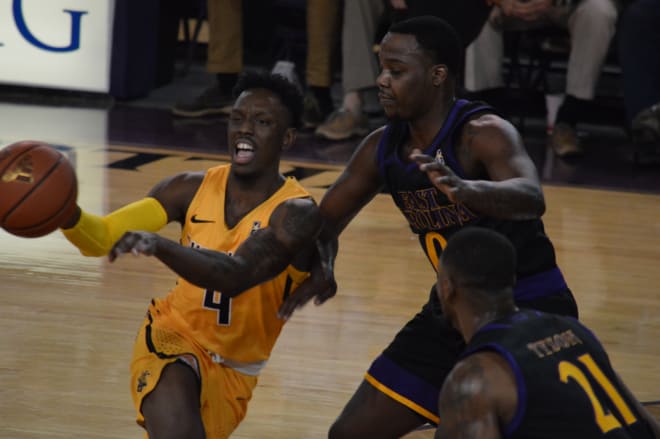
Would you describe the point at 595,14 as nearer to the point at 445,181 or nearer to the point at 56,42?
the point at 56,42

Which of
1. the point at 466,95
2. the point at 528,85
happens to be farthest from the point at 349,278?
the point at 528,85

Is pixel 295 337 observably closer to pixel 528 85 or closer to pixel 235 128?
pixel 235 128

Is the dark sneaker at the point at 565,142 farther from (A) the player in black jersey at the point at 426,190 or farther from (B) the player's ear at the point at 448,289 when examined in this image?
(B) the player's ear at the point at 448,289

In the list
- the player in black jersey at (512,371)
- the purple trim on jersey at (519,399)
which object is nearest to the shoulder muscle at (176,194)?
the player in black jersey at (512,371)

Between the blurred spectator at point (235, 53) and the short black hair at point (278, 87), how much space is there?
5.58m

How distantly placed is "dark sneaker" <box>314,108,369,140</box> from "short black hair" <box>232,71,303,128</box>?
535cm

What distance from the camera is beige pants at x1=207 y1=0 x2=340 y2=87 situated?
948cm

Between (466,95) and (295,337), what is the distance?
4.01m

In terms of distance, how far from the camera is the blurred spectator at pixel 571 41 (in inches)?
352

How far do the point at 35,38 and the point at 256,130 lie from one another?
6519 mm

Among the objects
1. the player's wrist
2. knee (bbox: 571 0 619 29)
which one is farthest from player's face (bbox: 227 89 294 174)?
knee (bbox: 571 0 619 29)

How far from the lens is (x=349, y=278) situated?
617 centimetres

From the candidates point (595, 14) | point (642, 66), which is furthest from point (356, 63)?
point (642, 66)

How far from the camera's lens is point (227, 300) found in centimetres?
373
